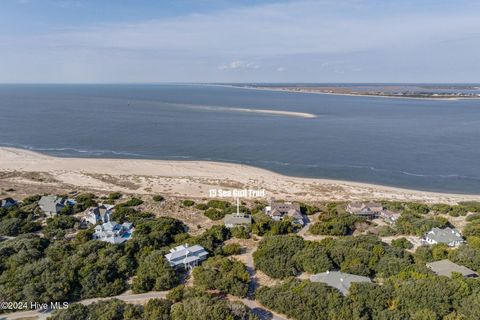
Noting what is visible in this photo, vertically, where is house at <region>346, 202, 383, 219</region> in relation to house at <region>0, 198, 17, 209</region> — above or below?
below

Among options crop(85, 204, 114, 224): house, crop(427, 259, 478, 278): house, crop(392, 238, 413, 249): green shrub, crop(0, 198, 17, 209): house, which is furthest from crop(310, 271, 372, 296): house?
crop(0, 198, 17, 209): house

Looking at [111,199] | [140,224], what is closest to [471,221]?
[140,224]

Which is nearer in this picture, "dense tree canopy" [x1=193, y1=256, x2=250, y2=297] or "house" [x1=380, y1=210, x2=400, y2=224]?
"dense tree canopy" [x1=193, y1=256, x2=250, y2=297]

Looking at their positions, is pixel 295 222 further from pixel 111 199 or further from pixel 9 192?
pixel 9 192

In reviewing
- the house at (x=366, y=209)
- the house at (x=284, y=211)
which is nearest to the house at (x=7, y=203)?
the house at (x=284, y=211)

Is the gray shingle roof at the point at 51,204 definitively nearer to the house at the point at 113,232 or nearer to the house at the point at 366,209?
the house at the point at 113,232

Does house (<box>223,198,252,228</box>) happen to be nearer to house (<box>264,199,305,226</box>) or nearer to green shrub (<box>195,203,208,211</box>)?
house (<box>264,199,305,226</box>)
